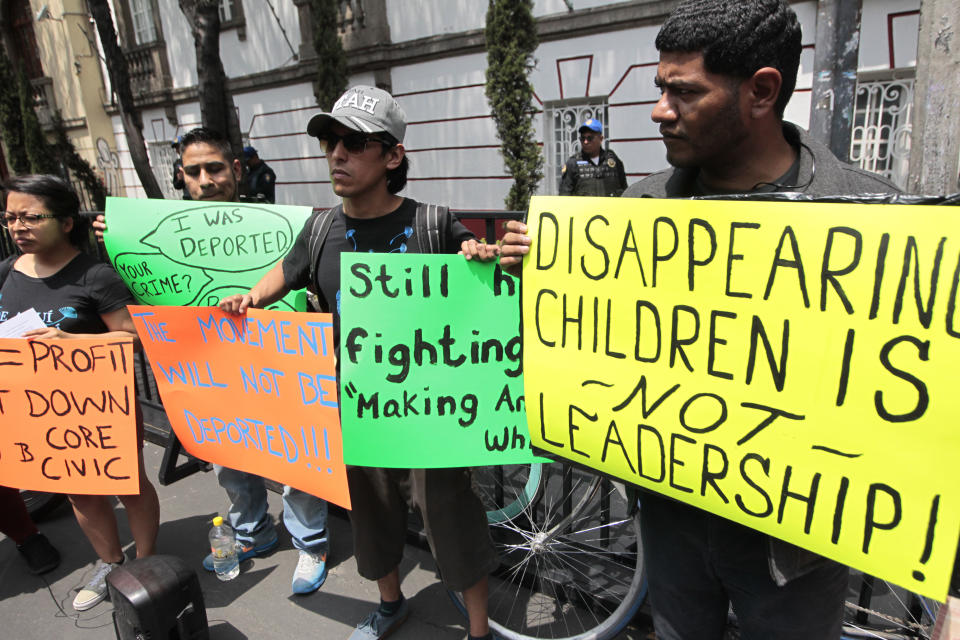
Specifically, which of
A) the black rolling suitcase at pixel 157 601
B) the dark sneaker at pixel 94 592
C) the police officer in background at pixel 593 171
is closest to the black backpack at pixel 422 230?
the black rolling suitcase at pixel 157 601

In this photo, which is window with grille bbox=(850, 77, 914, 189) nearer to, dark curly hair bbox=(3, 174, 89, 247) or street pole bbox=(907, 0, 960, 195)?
street pole bbox=(907, 0, 960, 195)

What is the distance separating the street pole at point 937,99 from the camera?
2.62 metres

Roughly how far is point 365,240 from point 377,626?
157 cm

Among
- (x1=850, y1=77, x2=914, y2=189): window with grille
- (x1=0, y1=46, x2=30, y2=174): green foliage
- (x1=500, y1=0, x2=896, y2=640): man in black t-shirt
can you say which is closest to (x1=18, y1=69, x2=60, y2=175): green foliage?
(x1=0, y1=46, x2=30, y2=174): green foliage

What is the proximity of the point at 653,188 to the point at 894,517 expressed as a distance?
882 millimetres

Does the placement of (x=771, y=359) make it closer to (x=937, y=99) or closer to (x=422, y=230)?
(x=422, y=230)

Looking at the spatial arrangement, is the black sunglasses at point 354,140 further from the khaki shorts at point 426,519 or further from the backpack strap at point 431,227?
the khaki shorts at point 426,519

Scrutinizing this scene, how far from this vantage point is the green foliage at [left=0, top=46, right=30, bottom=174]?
17.2 m

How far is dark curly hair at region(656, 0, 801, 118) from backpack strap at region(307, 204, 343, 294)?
1.35m

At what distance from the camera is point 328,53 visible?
37.4ft

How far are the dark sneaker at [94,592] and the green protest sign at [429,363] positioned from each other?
1673 millimetres

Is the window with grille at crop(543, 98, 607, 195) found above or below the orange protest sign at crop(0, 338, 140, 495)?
above

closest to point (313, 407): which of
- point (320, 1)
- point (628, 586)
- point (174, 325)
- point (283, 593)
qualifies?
point (174, 325)

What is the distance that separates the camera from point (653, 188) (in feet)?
A: 5.10
